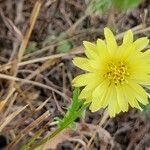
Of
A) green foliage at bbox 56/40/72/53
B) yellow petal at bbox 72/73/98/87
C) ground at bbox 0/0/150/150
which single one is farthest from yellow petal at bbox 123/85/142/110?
green foliage at bbox 56/40/72/53

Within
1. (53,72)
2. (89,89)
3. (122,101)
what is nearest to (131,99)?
(122,101)

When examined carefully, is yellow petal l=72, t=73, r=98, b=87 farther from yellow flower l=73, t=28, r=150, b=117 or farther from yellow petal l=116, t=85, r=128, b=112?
yellow petal l=116, t=85, r=128, b=112

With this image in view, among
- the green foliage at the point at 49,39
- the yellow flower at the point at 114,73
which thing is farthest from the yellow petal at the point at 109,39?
the green foliage at the point at 49,39

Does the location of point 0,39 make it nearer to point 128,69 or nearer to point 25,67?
point 25,67

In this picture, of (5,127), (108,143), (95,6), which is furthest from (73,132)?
(95,6)

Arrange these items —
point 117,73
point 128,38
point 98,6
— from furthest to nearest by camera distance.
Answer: point 98,6
point 117,73
point 128,38

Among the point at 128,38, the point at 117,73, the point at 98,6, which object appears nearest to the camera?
the point at 128,38

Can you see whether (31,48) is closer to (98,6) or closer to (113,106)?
(98,6)
